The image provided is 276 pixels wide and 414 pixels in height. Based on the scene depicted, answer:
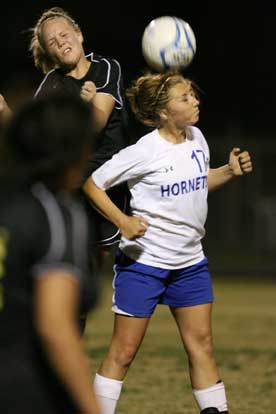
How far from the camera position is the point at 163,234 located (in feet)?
19.4

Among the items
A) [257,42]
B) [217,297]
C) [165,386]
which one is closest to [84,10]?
[257,42]

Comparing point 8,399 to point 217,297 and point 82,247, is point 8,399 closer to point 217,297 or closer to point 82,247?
point 82,247

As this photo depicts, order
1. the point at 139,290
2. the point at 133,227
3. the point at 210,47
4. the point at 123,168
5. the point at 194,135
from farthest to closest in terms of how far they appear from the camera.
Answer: the point at 210,47
the point at 194,135
the point at 139,290
the point at 123,168
the point at 133,227

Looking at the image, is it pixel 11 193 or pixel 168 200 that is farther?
pixel 168 200

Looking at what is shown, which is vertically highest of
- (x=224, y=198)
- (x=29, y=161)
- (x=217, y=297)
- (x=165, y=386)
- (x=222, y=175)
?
(x=29, y=161)

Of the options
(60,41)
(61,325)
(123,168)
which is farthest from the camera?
(60,41)

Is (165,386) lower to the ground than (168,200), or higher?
lower

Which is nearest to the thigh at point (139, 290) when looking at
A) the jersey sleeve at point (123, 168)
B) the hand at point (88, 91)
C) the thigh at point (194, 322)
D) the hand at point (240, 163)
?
the thigh at point (194, 322)

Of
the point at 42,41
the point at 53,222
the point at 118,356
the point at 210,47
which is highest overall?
the point at 53,222

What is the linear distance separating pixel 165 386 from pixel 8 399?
473 centimetres

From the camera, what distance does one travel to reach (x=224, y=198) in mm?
25594

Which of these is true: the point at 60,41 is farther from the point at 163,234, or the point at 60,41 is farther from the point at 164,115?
the point at 163,234

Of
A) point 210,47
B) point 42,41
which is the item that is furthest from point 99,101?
point 210,47

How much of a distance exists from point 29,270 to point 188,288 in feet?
8.77
